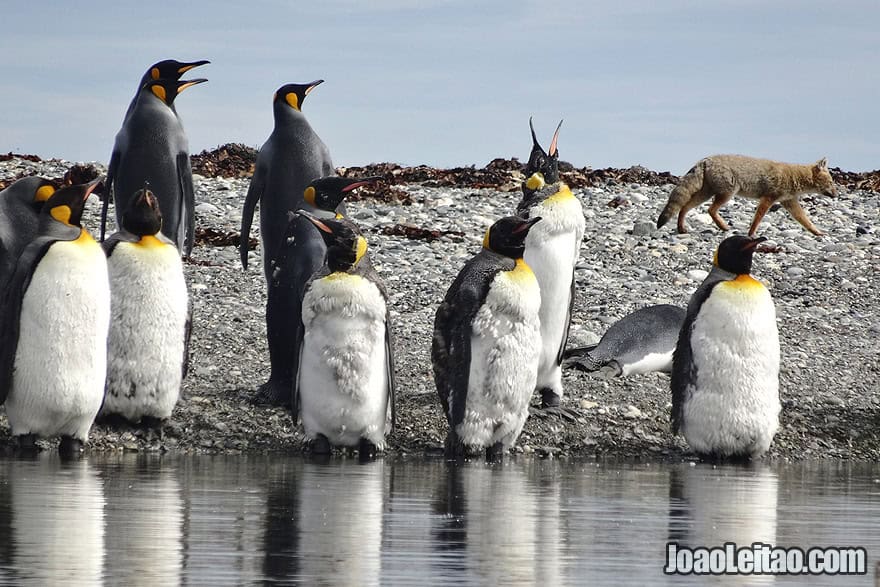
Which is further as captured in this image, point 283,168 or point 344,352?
point 283,168

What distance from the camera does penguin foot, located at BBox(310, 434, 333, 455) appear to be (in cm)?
848

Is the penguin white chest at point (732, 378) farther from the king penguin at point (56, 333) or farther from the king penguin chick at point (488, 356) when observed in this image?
the king penguin at point (56, 333)

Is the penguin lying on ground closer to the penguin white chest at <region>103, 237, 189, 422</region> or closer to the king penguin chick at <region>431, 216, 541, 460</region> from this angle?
the king penguin chick at <region>431, 216, 541, 460</region>

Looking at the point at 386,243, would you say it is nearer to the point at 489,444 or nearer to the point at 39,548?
the point at 489,444

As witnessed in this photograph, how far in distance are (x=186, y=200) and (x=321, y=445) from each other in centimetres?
318

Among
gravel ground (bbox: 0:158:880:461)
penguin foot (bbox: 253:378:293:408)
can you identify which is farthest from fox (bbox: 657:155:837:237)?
penguin foot (bbox: 253:378:293:408)

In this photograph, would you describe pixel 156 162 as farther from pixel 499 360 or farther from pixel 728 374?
pixel 728 374

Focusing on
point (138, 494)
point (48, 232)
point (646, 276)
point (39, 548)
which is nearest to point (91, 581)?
point (39, 548)

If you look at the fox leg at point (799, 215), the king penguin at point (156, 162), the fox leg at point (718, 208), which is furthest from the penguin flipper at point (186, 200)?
the fox leg at point (799, 215)

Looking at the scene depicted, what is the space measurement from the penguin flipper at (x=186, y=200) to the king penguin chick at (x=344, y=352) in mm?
2653

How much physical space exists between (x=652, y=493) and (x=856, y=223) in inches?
529

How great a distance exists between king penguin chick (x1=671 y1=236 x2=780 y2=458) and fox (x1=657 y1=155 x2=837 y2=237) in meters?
9.99

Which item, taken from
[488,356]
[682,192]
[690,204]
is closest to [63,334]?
[488,356]

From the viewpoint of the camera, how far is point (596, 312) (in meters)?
13.4
